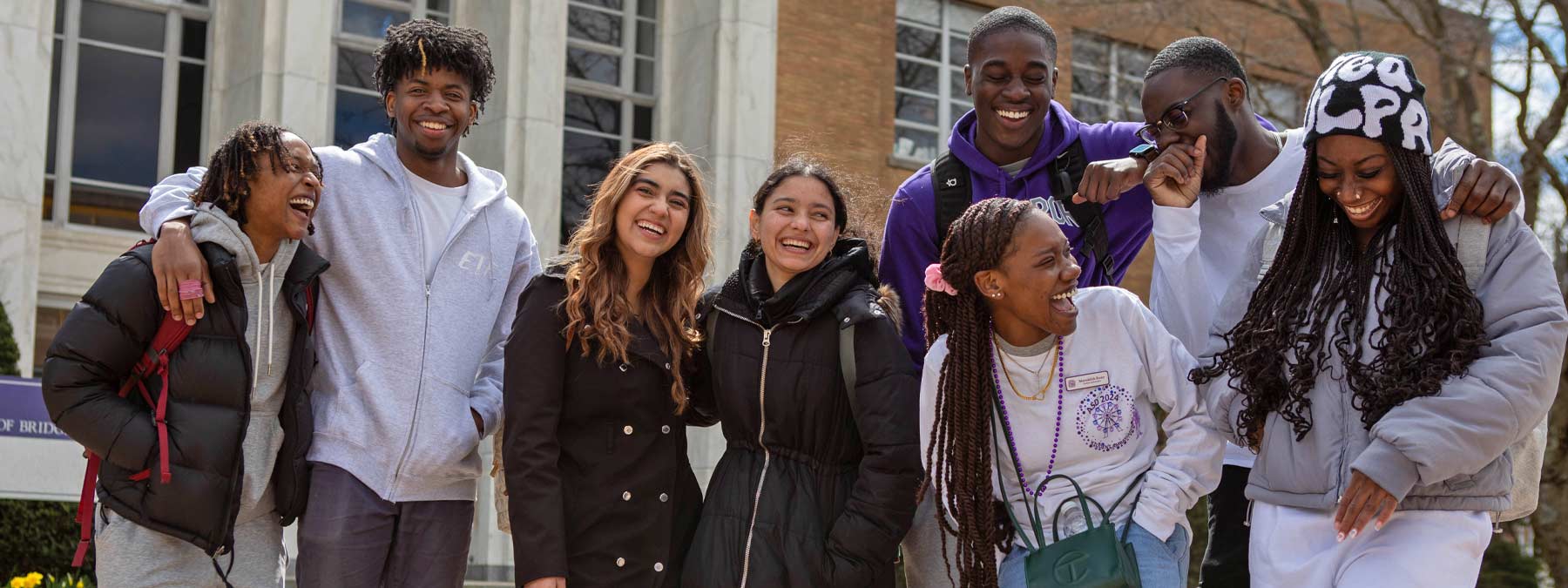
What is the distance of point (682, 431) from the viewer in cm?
493

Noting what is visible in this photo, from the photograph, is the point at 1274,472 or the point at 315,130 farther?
the point at 315,130

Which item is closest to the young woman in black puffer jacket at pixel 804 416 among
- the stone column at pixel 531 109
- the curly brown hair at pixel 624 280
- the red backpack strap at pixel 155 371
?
the curly brown hair at pixel 624 280

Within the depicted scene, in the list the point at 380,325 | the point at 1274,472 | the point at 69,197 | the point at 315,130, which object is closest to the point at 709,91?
the point at 315,130

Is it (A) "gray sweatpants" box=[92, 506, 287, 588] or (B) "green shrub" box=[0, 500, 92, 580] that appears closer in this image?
(A) "gray sweatpants" box=[92, 506, 287, 588]

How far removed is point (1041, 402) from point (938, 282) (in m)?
0.46

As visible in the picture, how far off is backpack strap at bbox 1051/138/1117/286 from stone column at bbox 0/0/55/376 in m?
10.5

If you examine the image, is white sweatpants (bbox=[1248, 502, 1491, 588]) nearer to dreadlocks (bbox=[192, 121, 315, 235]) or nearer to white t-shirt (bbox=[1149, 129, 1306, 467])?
white t-shirt (bbox=[1149, 129, 1306, 467])

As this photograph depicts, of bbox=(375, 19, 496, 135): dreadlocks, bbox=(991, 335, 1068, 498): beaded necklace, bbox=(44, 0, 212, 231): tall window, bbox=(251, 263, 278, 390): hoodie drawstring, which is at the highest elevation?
bbox=(44, 0, 212, 231): tall window

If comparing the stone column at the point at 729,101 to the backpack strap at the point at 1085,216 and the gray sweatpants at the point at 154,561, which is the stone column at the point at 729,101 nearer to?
the backpack strap at the point at 1085,216

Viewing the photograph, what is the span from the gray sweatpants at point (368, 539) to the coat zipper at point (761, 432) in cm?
103

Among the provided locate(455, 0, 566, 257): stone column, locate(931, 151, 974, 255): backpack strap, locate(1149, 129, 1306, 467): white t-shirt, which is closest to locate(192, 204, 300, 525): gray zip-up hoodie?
locate(931, 151, 974, 255): backpack strap

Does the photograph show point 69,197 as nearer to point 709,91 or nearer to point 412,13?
point 412,13

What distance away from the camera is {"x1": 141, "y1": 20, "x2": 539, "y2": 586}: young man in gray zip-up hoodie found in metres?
4.70

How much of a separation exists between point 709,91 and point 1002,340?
12911 millimetres
